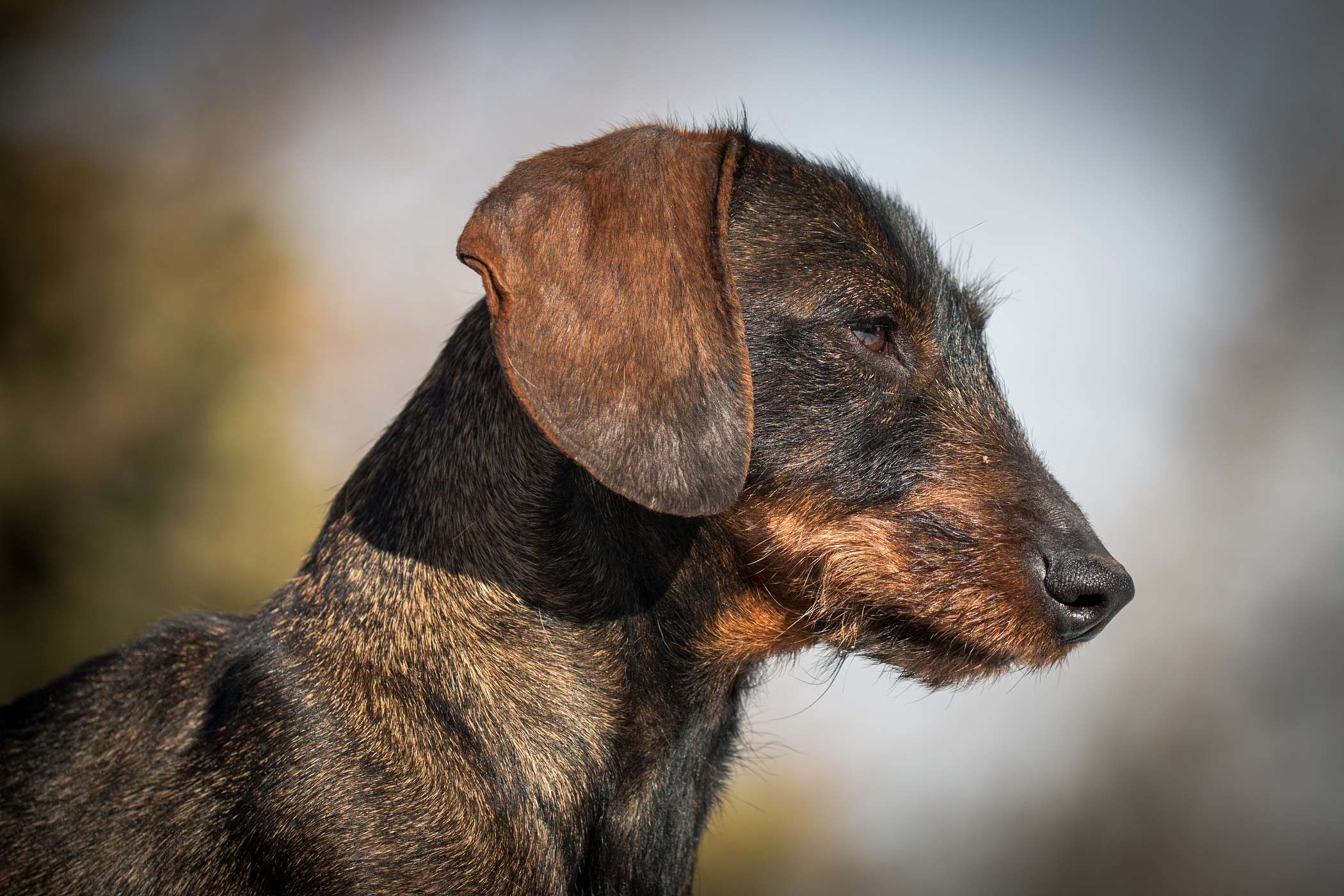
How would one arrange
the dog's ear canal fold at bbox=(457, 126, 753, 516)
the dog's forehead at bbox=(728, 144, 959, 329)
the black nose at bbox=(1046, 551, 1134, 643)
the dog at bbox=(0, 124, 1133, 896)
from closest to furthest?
the dog's ear canal fold at bbox=(457, 126, 753, 516) → the dog at bbox=(0, 124, 1133, 896) → the black nose at bbox=(1046, 551, 1134, 643) → the dog's forehead at bbox=(728, 144, 959, 329)

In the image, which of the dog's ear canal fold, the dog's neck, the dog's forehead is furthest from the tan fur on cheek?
the dog's forehead

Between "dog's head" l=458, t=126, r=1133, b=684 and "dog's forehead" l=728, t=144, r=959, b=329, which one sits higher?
"dog's forehead" l=728, t=144, r=959, b=329

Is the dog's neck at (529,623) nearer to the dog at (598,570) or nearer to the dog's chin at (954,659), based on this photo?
the dog at (598,570)

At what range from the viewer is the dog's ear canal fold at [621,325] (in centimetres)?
238

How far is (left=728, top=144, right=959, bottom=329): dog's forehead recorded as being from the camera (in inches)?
115

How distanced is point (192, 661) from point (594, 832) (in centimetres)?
151

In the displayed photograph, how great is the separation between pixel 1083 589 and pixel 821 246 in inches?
48.3

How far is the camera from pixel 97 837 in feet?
9.51

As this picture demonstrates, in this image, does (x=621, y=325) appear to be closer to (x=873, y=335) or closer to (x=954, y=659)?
(x=873, y=335)

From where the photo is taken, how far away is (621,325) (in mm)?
2482

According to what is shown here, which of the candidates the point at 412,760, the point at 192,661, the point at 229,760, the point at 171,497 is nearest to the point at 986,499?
the point at 412,760

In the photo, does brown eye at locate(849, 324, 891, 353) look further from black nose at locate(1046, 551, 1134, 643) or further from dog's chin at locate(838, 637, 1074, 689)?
dog's chin at locate(838, 637, 1074, 689)

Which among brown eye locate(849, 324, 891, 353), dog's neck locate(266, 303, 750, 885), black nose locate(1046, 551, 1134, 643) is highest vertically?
brown eye locate(849, 324, 891, 353)

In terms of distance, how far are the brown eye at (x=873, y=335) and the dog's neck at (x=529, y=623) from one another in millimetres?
717
